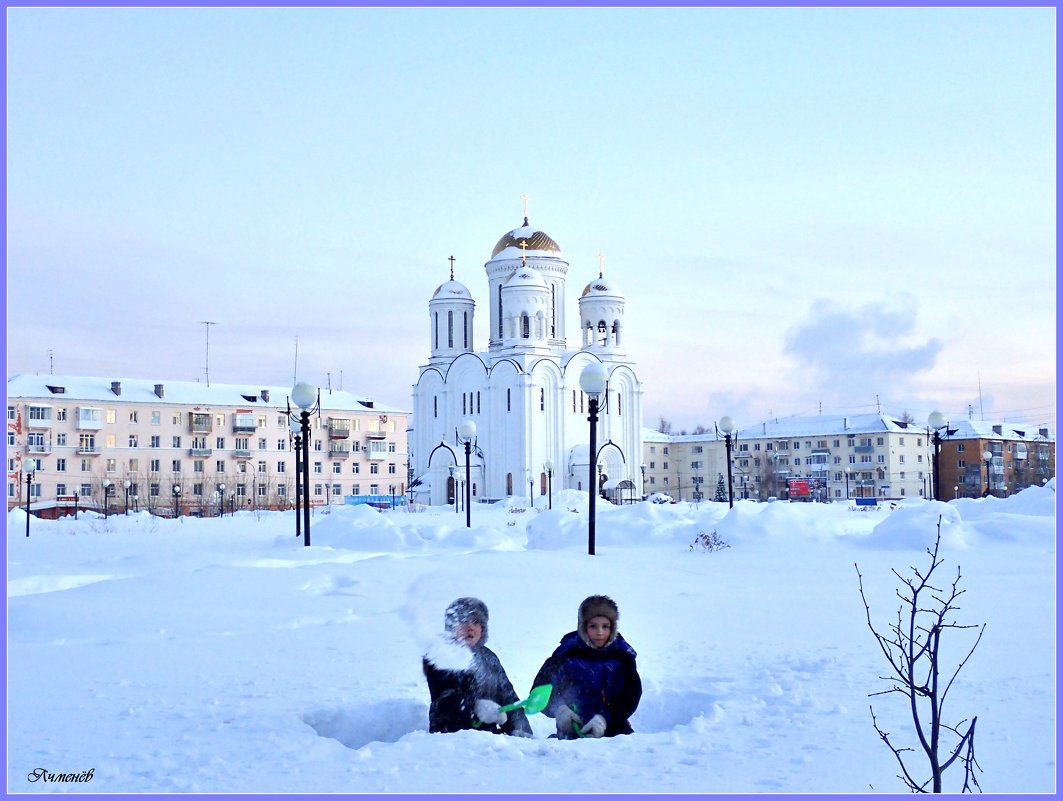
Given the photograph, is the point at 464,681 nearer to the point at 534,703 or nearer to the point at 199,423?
the point at 534,703

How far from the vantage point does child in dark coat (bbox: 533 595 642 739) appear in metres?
5.42

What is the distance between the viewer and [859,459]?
73750 mm

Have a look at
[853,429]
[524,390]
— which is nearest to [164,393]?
[524,390]

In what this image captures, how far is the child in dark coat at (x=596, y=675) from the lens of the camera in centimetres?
542

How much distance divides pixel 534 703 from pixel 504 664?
1.65 m

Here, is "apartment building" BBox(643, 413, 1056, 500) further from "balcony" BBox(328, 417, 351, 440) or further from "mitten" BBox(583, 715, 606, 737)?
"mitten" BBox(583, 715, 606, 737)

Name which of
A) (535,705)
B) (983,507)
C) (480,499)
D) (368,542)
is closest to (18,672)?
(535,705)

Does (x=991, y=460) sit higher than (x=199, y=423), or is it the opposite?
(x=199, y=423)

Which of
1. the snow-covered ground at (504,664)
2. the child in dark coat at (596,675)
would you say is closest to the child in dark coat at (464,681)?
the snow-covered ground at (504,664)

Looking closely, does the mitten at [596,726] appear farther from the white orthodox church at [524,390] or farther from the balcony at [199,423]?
the balcony at [199,423]

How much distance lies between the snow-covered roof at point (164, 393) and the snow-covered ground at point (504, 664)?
4151 centimetres

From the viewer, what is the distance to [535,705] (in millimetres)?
5266

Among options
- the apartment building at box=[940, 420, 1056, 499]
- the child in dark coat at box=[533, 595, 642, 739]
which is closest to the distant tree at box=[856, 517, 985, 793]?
the child in dark coat at box=[533, 595, 642, 739]

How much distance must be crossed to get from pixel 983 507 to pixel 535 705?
59.7ft
